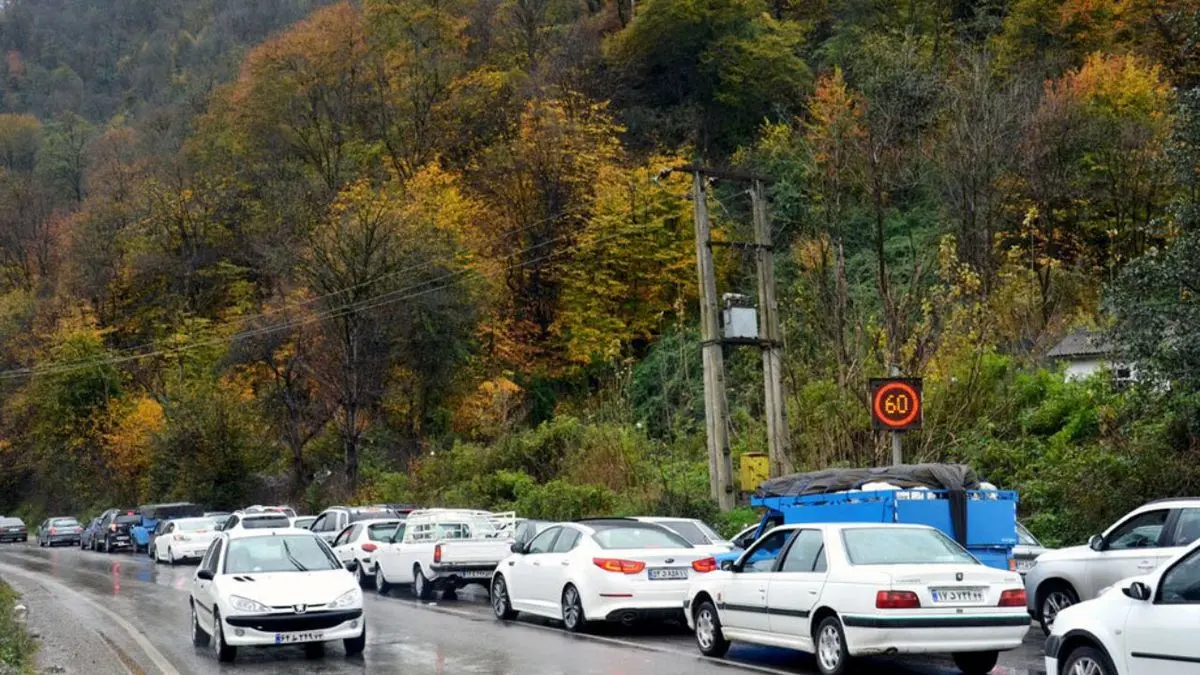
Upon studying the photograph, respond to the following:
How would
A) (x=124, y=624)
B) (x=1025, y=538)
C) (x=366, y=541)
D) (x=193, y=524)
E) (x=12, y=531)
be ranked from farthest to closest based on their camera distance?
(x=12, y=531) < (x=193, y=524) < (x=366, y=541) < (x=1025, y=538) < (x=124, y=624)

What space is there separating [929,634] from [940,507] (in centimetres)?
472

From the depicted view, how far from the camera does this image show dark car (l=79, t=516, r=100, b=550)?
50.3m

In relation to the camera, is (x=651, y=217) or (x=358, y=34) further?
(x=358, y=34)

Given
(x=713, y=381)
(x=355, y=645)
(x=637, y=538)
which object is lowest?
(x=355, y=645)

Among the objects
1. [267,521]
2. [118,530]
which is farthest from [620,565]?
[118,530]

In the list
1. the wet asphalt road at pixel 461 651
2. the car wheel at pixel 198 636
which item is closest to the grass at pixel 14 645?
the wet asphalt road at pixel 461 651

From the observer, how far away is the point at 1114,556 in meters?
14.7

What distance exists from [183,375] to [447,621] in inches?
1796

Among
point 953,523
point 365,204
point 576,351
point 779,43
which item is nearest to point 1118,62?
point 779,43

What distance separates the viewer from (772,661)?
45.8ft

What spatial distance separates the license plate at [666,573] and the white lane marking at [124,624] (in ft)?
19.0

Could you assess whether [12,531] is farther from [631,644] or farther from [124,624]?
[631,644]

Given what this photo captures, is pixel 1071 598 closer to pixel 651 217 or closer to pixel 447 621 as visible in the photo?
pixel 447 621

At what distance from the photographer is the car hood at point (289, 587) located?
1477 centimetres
